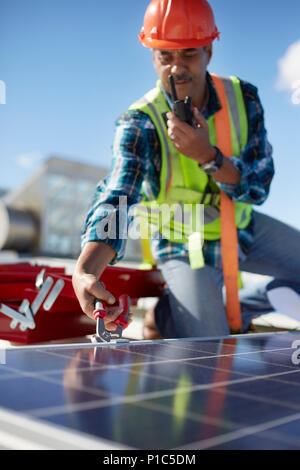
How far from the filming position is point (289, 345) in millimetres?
1754

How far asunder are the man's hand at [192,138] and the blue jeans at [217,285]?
2.41 feet

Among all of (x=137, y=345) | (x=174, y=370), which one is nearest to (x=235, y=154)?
(x=137, y=345)

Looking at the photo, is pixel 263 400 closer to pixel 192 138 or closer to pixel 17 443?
pixel 17 443

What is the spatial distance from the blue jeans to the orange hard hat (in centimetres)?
115

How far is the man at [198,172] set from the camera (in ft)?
8.45

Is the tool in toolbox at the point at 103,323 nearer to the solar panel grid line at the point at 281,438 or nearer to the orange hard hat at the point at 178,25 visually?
the solar panel grid line at the point at 281,438

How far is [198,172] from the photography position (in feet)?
9.54

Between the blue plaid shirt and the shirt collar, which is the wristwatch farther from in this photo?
the shirt collar

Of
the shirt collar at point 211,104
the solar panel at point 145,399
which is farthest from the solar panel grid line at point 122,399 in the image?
the shirt collar at point 211,104

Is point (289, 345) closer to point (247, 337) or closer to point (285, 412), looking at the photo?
point (247, 337)

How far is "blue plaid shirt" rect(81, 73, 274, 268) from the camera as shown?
91.2 inches

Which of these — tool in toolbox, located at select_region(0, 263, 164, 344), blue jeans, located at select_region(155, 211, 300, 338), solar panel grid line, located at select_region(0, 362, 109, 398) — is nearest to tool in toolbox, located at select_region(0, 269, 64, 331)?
tool in toolbox, located at select_region(0, 263, 164, 344)

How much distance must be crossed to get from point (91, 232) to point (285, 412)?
1.44 metres

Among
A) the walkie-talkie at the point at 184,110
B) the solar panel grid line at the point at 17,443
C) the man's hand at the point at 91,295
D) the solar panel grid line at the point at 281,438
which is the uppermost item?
the walkie-talkie at the point at 184,110
